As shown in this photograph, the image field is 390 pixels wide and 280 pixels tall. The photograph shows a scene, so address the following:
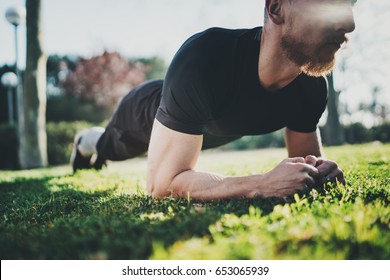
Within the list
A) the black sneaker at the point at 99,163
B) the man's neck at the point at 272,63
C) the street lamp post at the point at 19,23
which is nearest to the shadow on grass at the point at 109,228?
the man's neck at the point at 272,63

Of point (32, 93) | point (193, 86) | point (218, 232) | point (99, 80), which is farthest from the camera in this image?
point (99, 80)

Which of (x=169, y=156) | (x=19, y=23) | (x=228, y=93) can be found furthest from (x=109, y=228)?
(x=19, y=23)

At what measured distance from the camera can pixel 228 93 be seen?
2.09 metres

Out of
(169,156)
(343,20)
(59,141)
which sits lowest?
(59,141)

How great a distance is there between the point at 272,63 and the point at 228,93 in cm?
40

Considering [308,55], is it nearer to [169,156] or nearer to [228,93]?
[228,93]

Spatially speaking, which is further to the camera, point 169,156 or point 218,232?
point 169,156

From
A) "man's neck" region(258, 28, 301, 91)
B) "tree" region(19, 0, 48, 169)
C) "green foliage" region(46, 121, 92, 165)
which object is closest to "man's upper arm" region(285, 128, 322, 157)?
"man's neck" region(258, 28, 301, 91)

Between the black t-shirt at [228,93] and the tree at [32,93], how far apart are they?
26.8ft

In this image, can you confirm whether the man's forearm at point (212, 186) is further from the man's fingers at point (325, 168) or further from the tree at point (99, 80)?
the tree at point (99, 80)

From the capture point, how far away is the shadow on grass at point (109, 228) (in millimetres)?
1084

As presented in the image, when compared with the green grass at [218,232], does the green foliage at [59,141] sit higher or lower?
lower

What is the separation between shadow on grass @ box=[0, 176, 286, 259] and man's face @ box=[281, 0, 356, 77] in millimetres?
1101

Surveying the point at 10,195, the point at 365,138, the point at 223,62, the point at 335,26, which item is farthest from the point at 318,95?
the point at 365,138
